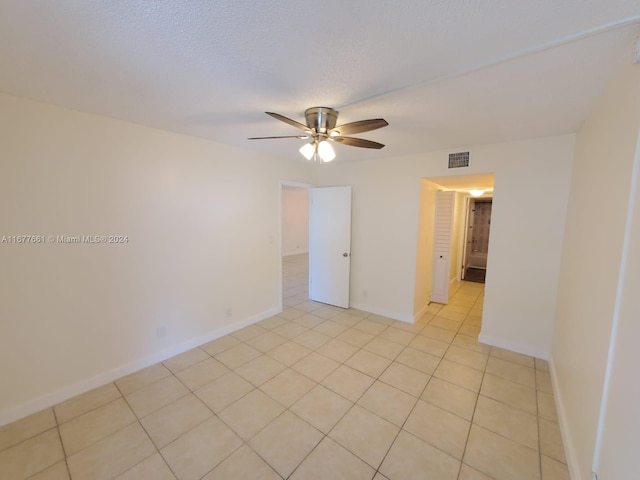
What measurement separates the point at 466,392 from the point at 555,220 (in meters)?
2.04

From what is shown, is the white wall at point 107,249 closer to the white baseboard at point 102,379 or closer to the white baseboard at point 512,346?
the white baseboard at point 102,379

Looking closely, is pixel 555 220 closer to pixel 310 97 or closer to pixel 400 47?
pixel 400 47

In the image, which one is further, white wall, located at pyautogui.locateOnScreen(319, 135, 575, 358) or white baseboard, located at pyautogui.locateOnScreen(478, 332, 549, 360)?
white baseboard, located at pyautogui.locateOnScreen(478, 332, 549, 360)

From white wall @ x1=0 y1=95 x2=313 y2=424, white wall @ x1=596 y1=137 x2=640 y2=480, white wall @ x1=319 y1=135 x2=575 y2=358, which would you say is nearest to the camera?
white wall @ x1=596 y1=137 x2=640 y2=480

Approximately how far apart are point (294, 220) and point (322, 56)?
25.2ft

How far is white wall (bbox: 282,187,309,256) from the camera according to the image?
8578 mm

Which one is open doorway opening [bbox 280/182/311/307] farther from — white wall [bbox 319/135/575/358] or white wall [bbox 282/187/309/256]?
white wall [bbox 319/135/575/358]

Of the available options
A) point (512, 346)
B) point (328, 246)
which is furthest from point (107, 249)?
point (512, 346)

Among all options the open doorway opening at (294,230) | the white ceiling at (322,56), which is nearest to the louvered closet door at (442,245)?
the white ceiling at (322,56)

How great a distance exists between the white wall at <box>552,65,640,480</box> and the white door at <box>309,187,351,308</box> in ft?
8.74

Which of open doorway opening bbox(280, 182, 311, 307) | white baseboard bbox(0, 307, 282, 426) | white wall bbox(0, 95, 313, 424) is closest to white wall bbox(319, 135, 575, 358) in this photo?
white wall bbox(0, 95, 313, 424)

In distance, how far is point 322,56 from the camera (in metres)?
1.37

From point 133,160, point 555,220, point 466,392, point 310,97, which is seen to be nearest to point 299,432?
point 466,392

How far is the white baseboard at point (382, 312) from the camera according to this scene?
12.4ft
